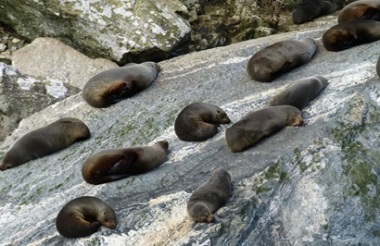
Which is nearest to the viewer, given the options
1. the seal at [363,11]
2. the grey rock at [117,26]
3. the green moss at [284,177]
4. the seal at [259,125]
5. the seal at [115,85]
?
the green moss at [284,177]

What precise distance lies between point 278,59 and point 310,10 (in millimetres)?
2476

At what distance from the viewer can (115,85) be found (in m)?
6.32

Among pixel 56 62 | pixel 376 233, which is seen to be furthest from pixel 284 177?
pixel 56 62

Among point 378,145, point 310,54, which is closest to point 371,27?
point 310,54

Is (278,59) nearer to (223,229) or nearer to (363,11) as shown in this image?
(363,11)

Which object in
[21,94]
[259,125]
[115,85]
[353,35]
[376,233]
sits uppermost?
[353,35]

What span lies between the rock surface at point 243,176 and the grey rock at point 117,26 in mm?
1428

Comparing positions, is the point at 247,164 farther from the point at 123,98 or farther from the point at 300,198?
the point at 123,98

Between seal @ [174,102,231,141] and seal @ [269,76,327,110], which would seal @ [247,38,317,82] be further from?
seal @ [174,102,231,141]

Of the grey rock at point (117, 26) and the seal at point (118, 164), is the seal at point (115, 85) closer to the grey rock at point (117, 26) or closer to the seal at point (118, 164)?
the grey rock at point (117, 26)

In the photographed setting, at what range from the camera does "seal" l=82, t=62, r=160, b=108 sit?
6.33m

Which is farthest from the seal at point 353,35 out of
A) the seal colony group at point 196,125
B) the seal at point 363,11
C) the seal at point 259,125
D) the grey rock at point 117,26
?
the grey rock at point 117,26

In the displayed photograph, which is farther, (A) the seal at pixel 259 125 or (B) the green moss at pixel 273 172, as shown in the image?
(A) the seal at pixel 259 125

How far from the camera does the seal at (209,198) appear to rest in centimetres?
417
